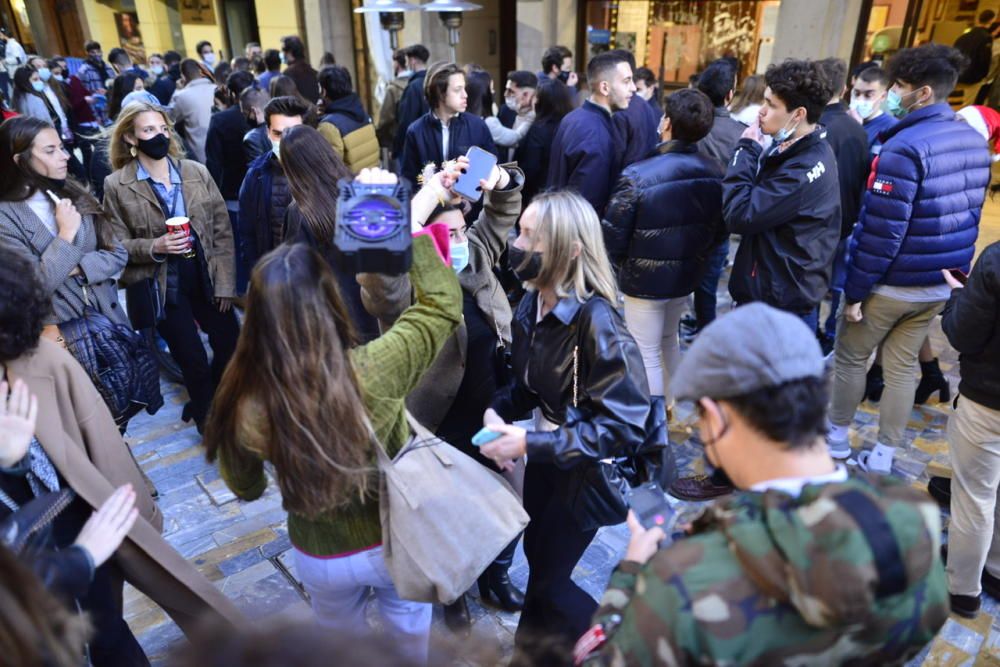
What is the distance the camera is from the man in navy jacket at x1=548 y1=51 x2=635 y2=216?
4.81 meters

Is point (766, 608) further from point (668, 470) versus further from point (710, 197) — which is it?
point (710, 197)

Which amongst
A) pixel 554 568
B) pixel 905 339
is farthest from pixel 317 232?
pixel 905 339

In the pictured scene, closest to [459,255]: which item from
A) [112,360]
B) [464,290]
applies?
[464,290]

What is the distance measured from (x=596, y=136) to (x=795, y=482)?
13.2ft

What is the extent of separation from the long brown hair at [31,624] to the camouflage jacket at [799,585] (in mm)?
940

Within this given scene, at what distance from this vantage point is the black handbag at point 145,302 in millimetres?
3615

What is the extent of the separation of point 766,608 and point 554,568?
1.33m

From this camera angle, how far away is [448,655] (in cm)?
99

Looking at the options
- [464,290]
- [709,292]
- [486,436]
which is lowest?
[709,292]

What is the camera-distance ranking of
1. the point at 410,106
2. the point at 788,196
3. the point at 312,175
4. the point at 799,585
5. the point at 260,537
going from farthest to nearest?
the point at 410,106, the point at 260,537, the point at 788,196, the point at 312,175, the point at 799,585

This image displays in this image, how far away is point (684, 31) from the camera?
9.34 m

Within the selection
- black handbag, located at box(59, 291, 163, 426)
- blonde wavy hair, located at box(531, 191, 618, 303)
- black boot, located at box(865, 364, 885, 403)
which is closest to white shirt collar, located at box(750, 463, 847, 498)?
blonde wavy hair, located at box(531, 191, 618, 303)

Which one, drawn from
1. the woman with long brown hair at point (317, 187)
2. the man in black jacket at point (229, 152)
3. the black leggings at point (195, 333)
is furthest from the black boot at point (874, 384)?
the man in black jacket at point (229, 152)

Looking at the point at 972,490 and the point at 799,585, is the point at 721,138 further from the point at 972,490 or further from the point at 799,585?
the point at 799,585
